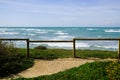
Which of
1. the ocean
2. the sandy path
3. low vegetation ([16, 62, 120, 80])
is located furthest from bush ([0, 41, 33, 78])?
the ocean

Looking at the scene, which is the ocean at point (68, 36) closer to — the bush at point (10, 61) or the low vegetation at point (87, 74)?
the bush at point (10, 61)

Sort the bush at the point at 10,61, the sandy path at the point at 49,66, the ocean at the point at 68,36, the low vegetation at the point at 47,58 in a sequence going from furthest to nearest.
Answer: the ocean at the point at 68,36 → the bush at the point at 10,61 → the sandy path at the point at 49,66 → the low vegetation at the point at 47,58

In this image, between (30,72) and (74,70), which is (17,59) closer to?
(30,72)

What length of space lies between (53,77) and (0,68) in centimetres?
258

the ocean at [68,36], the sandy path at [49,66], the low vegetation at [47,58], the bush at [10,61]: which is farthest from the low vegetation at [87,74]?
the ocean at [68,36]

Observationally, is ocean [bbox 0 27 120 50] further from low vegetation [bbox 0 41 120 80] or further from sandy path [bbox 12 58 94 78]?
sandy path [bbox 12 58 94 78]

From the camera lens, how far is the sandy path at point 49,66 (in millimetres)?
11789

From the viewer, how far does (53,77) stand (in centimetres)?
1062

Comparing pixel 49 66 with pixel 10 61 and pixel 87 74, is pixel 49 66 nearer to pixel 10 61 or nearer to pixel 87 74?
pixel 10 61

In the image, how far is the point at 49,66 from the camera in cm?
1308

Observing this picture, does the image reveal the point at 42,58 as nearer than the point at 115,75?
No

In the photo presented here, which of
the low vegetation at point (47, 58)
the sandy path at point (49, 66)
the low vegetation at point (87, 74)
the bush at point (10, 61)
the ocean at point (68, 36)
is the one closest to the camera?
the low vegetation at point (87, 74)

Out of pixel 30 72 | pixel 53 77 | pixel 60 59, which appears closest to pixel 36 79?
pixel 53 77

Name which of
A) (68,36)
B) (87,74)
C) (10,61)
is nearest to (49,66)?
(10,61)
